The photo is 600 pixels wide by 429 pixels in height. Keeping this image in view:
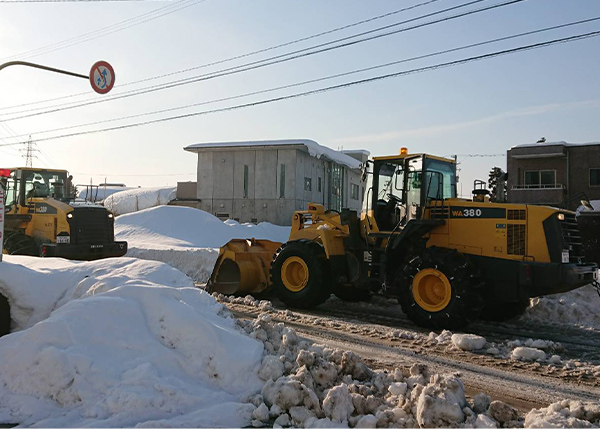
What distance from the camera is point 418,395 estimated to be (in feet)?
14.2

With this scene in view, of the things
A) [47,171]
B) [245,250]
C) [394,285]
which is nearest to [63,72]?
[47,171]

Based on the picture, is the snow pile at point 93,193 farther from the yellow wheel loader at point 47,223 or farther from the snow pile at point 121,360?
the snow pile at point 121,360

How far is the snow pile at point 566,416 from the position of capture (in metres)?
3.90

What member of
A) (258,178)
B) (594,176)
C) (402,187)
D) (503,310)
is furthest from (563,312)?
(594,176)

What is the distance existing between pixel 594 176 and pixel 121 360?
3067 cm

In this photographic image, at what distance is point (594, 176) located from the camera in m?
29.2

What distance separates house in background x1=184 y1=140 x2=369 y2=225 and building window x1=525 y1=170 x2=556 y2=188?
10.7 metres

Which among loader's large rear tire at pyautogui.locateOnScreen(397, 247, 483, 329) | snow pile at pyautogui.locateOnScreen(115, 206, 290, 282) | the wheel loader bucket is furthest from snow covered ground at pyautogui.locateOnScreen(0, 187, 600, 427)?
snow pile at pyautogui.locateOnScreen(115, 206, 290, 282)

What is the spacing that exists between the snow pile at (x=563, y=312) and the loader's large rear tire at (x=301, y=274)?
3.60 m

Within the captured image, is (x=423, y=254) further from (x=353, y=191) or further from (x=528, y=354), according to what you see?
(x=353, y=191)

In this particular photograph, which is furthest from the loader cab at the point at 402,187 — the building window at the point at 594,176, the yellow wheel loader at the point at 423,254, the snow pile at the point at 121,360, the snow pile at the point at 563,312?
the building window at the point at 594,176

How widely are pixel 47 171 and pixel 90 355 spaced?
11.3 m

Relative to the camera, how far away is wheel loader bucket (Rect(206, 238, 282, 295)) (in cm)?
1051

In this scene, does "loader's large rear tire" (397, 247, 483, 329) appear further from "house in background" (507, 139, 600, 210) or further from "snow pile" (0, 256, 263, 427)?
"house in background" (507, 139, 600, 210)
